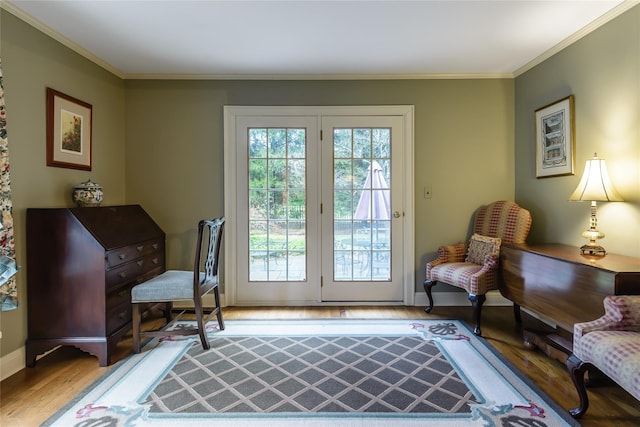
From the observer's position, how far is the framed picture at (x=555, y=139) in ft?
8.71

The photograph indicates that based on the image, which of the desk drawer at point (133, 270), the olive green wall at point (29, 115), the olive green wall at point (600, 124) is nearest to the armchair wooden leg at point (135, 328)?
the desk drawer at point (133, 270)

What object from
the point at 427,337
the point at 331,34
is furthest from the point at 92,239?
the point at 427,337

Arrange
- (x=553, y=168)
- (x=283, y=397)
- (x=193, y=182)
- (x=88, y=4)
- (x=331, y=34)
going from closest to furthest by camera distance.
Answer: (x=283, y=397)
(x=88, y=4)
(x=331, y=34)
(x=553, y=168)
(x=193, y=182)

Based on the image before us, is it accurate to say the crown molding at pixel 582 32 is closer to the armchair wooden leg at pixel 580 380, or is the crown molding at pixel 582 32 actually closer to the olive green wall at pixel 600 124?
the olive green wall at pixel 600 124

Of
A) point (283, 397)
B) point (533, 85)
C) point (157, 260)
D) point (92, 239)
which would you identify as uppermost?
Result: point (533, 85)

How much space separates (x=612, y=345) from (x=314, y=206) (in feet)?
8.09

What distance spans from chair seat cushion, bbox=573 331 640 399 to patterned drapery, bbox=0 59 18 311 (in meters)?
3.12

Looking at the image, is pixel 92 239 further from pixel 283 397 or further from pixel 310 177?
pixel 310 177

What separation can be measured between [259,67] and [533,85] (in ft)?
8.34

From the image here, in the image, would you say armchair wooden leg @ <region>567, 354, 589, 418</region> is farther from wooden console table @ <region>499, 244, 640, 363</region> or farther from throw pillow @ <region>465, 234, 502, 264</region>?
throw pillow @ <region>465, 234, 502, 264</region>

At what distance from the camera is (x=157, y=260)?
3.07 metres

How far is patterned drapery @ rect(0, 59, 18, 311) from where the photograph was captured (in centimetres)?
197

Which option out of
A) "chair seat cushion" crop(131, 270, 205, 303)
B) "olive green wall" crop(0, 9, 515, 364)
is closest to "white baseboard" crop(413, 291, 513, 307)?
"olive green wall" crop(0, 9, 515, 364)

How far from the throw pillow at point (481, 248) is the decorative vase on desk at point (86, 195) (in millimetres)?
3256
